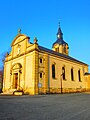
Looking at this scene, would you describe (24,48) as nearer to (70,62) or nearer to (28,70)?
(28,70)

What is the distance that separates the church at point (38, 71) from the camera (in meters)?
27.4

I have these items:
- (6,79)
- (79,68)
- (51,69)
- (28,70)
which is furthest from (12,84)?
(79,68)

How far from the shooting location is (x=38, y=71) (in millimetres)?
27406

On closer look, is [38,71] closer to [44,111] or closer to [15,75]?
[15,75]

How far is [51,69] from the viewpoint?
3045 cm

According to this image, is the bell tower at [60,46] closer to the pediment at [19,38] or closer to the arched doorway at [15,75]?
the pediment at [19,38]

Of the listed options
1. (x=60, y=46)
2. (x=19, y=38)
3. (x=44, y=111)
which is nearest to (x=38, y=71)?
(x=19, y=38)

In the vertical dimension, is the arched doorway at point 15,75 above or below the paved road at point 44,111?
above

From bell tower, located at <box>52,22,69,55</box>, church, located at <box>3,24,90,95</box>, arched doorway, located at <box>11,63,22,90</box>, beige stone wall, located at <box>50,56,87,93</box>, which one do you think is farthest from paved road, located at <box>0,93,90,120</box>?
bell tower, located at <box>52,22,69,55</box>

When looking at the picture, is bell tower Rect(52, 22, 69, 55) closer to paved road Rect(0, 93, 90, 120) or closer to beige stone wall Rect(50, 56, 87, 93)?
beige stone wall Rect(50, 56, 87, 93)

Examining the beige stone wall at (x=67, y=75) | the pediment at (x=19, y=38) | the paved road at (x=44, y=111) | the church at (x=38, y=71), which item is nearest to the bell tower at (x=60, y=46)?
the beige stone wall at (x=67, y=75)

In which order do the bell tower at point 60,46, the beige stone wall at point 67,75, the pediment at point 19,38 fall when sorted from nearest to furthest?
the beige stone wall at point 67,75 → the pediment at point 19,38 → the bell tower at point 60,46

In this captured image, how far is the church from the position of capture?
90.0 feet

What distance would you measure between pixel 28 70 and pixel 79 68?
55.0 ft
